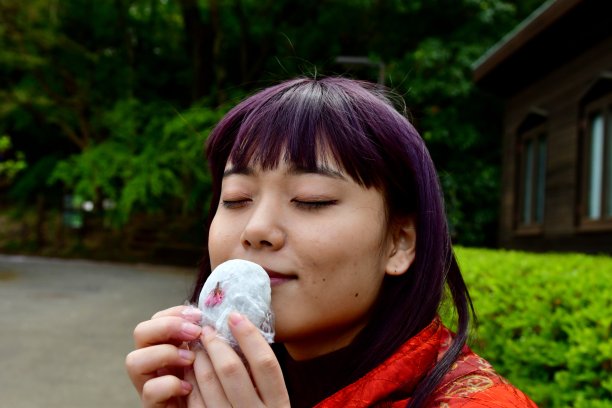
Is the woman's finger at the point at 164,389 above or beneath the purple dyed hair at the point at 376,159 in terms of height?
beneath

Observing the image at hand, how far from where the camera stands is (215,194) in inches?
75.4

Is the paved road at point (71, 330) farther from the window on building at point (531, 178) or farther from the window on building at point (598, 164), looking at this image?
the window on building at point (531, 178)

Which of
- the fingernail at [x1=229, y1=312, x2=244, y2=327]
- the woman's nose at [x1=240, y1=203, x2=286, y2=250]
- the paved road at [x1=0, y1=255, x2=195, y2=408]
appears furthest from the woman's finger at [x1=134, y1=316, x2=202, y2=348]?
the paved road at [x1=0, y1=255, x2=195, y2=408]

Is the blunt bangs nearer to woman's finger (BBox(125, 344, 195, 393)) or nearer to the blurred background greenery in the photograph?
woman's finger (BBox(125, 344, 195, 393))

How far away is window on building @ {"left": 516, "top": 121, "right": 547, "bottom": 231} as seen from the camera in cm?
1160

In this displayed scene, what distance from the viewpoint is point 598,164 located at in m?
9.09

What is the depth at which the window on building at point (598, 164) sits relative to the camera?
339 inches

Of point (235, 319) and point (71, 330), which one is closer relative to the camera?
point (235, 319)

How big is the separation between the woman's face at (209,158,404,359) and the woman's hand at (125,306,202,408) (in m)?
0.21

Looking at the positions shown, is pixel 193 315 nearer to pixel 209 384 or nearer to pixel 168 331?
pixel 168 331

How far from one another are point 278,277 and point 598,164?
8.74 m

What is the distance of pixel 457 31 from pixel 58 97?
13579mm

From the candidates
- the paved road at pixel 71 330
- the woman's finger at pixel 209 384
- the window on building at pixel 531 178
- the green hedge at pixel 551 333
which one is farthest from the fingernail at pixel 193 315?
the window on building at pixel 531 178

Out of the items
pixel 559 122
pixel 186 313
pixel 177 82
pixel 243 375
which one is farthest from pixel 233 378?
pixel 177 82
